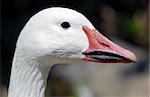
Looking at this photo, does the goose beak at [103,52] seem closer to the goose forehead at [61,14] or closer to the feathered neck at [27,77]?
the goose forehead at [61,14]

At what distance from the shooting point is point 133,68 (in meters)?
5.70

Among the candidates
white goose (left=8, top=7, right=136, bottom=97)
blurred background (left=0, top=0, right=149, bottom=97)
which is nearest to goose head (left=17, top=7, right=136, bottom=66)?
white goose (left=8, top=7, right=136, bottom=97)

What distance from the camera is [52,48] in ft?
6.11

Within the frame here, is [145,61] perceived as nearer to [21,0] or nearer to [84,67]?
[84,67]

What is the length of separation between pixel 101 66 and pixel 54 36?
3907 mm

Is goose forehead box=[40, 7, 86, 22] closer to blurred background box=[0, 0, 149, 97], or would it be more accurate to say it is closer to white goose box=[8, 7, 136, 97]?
white goose box=[8, 7, 136, 97]

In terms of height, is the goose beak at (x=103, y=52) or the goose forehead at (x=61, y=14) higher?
the goose forehead at (x=61, y=14)

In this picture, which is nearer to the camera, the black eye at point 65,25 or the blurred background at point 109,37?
the black eye at point 65,25

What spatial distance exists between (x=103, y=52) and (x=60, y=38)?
17cm

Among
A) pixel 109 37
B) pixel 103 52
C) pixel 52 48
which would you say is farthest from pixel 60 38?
pixel 109 37

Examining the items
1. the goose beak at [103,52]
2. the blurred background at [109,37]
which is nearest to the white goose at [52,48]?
the goose beak at [103,52]

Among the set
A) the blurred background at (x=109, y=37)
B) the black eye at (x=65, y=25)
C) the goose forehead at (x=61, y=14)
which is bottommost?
the blurred background at (x=109, y=37)

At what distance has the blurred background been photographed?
208 inches

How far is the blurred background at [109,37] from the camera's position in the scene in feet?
17.4
